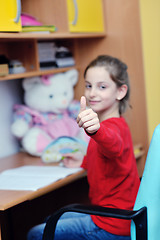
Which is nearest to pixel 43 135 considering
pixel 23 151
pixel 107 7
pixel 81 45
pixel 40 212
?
pixel 23 151

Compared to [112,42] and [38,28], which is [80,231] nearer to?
[38,28]

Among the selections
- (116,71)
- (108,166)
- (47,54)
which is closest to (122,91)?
(116,71)

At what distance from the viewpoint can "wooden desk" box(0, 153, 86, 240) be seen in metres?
1.41

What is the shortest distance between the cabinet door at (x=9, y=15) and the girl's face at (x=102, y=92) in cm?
39

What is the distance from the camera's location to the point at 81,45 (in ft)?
7.91

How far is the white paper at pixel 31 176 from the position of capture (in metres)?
1.57

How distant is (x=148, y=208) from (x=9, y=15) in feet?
3.28

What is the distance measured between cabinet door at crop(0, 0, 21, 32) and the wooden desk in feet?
2.22

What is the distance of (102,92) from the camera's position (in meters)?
1.59

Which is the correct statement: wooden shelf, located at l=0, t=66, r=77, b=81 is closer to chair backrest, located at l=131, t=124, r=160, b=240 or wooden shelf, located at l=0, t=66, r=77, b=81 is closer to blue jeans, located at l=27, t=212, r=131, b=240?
blue jeans, located at l=27, t=212, r=131, b=240

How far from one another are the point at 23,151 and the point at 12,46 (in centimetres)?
62

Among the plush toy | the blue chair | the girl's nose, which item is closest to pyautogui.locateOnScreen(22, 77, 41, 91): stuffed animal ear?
the plush toy

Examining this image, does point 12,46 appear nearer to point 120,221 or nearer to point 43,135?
point 43,135

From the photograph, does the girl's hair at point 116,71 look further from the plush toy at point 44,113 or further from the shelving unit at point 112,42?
the plush toy at point 44,113
